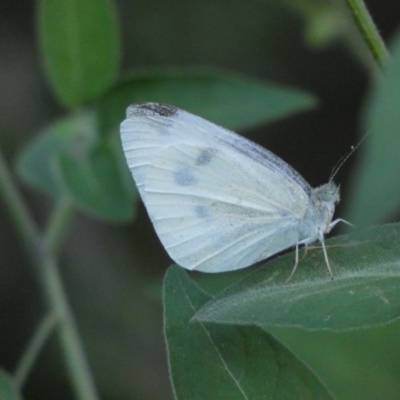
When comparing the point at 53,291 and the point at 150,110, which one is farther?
the point at 53,291

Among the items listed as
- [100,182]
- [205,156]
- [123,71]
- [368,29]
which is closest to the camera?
[368,29]

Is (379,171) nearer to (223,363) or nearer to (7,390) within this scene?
(223,363)

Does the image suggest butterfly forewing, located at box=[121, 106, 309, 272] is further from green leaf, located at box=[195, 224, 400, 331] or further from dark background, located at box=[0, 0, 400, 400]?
dark background, located at box=[0, 0, 400, 400]

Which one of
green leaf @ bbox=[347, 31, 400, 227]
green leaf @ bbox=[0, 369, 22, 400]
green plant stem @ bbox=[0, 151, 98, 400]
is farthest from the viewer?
green plant stem @ bbox=[0, 151, 98, 400]

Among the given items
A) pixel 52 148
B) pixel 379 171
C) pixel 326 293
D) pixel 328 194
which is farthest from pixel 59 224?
pixel 379 171

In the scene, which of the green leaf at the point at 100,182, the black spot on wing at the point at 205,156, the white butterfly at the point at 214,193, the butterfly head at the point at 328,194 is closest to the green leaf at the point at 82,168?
the green leaf at the point at 100,182

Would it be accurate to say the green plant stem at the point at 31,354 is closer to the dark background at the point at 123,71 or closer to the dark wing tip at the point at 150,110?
the dark wing tip at the point at 150,110

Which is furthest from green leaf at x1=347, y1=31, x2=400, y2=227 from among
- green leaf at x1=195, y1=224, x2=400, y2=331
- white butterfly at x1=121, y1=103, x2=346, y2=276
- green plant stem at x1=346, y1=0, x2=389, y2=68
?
white butterfly at x1=121, y1=103, x2=346, y2=276

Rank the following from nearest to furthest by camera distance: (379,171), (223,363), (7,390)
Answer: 1. (379,171)
2. (223,363)
3. (7,390)
